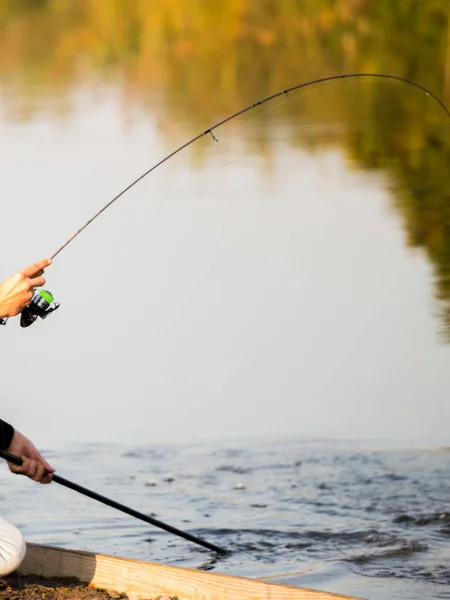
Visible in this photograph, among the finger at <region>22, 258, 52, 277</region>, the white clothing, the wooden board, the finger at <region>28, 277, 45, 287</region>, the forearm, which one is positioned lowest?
the wooden board

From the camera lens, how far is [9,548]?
302 centimetres

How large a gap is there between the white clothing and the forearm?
206 millimetres

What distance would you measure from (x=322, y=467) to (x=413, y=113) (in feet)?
29.4

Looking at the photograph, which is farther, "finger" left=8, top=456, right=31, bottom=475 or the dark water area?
the dark water area

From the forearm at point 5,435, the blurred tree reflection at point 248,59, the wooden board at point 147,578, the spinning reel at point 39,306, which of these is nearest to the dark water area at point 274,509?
the wooden board at point 147,578

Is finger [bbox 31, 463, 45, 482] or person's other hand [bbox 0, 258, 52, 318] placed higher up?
person's other hand [bbox 0, 258, 52, 318]

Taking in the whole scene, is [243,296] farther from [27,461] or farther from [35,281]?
[35,281]

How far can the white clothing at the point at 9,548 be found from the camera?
3.02m

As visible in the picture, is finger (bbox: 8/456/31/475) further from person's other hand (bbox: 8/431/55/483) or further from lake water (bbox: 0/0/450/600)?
lake water (bbox: 0/0/450/600)

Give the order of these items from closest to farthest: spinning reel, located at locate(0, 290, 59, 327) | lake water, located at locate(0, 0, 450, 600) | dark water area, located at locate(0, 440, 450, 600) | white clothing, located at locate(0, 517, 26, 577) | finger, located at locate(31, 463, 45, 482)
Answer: white clothing, located at locate(0, 517, 26, 577) → spinning reel, located at locate(0, 290, 59, 327) → finger, located at locate(31, 463, 45, 482) → dark water area, located at locate(0, 440, 450, 600) → lake water, located at locate(0, 0, 450, 600)

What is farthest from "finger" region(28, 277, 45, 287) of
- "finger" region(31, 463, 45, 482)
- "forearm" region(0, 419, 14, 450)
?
"finger" region(31, 463, 45, 482)

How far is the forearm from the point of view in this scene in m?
3.15

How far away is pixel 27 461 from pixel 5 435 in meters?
0.10

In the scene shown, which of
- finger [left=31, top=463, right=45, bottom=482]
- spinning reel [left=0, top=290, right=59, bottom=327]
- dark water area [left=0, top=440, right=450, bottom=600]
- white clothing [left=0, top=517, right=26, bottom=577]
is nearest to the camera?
white clothing [left=0, top=517, right=26, bottom=577]
